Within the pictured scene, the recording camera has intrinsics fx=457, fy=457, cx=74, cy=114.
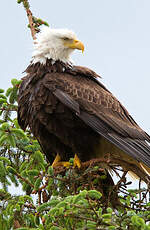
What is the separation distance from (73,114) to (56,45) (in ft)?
3.85

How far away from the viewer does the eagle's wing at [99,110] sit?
5.50 metres

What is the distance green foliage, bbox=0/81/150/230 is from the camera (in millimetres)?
3711

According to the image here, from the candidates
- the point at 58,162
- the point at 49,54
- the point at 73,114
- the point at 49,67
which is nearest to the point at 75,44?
the point at 49,54

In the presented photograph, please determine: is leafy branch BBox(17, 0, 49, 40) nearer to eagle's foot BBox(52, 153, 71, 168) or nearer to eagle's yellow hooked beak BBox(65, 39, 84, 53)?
eagle's yellow hooked beak BBox(65, 39, 84, 53)

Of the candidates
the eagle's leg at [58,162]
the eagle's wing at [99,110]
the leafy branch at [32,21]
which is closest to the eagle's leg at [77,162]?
the eagle's leg at [58,162]

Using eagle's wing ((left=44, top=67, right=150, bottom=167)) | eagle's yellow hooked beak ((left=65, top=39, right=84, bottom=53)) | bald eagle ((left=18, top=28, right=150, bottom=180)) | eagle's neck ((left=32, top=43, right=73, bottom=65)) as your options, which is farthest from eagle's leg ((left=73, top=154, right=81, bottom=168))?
eagle's yellow hooked beak ((left=65, top=39, right=84, bottom=53))

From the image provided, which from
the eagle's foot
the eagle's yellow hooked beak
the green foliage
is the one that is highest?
the eagle's yellow hooked beak

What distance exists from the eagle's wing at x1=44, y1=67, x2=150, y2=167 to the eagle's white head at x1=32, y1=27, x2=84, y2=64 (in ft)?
1.20

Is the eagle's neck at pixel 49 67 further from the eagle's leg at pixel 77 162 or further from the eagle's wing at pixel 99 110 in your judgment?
the eagle's leg at pixel 77 162

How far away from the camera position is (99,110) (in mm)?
5746

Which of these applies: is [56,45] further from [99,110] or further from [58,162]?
[58,162]

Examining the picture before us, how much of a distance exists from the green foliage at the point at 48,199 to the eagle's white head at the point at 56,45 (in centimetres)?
54

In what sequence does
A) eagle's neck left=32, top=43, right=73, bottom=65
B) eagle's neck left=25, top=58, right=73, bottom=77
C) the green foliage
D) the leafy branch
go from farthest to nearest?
1. the leafy branch
2. eagle's neck left=32, top=43, right=73, bottom=65
3. eagle's neck left=25, top=58, right=73, bottom=77
4. the green foliage

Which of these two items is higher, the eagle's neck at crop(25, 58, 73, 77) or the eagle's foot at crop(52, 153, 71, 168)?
the eagle's neck at crop(25, 58, 73, 77)
